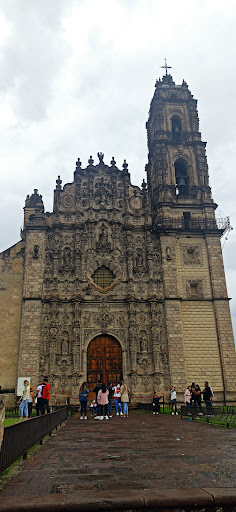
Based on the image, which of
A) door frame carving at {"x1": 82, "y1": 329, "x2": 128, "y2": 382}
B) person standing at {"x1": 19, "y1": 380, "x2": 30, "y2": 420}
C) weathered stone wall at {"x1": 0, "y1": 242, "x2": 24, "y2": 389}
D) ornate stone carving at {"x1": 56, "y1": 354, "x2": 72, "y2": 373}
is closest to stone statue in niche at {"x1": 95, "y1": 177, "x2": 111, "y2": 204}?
weathered stone wall at {"x1": 0, "y1": 242, "x2": 24, "y2": 389}

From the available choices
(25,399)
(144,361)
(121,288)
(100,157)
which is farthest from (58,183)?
(25,399)

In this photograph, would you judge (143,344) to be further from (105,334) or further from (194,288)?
(194,288)

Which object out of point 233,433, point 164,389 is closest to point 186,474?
point 233,433

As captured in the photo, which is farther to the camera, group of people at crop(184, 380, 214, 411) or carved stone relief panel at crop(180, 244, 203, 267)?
carved stone relief panel at crop(180, 244, 203, 267)

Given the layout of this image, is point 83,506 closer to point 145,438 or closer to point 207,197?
point 145,438

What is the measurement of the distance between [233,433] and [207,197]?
811 inches

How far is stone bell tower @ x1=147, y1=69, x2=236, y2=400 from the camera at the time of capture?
23.6m

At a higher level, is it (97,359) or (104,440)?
(97,359)

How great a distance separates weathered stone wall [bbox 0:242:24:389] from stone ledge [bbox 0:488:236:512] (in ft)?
66.4

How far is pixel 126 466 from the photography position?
5.80 metres

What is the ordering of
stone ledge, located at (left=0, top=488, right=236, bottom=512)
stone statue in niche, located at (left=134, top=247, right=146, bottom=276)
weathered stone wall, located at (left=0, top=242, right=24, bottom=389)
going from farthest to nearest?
A: stone statue in niche, located at (left=134, top=247, right=146, bottom=276), weathered stone wall, located at (left=0, top=242, right=24, bottom=389), stone ledge, located at (left=0, top=488, right=236, bottom=512)

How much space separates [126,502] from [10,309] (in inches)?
861

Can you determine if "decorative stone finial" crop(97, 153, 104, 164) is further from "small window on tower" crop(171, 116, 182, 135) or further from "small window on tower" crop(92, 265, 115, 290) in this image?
"small window on tower" crop(92, 265, 115, 290)

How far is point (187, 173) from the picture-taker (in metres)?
29.8
